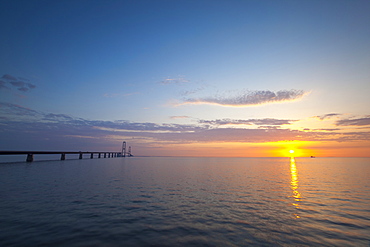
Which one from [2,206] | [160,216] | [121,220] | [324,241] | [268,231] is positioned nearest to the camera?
[324,241]

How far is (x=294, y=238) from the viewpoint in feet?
29.2

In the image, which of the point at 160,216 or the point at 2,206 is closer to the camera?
the point at 160,216

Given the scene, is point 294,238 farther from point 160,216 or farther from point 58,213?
point 58,213

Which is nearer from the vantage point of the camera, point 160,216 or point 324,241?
point 324,241

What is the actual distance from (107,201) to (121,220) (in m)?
5.19

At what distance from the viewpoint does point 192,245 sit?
309 inches

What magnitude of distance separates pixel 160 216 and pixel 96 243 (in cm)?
468

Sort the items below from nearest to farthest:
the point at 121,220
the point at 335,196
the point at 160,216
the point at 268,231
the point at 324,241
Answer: the point at 324,241
the point at 268,231
the point at 121,220
the point at 160,216
the point at 335,196

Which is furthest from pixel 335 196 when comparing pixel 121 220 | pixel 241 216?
pixel 121 220

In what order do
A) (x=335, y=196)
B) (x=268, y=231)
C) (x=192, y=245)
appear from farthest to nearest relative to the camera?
(x=335, y=196), (x=268, y=231), (x=192, y=245)

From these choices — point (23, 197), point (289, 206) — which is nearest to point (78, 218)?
point (23, 197)

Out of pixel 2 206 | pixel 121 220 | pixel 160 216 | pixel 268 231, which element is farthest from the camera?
pixel 2 206

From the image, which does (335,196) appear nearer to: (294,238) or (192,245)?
(294,238)

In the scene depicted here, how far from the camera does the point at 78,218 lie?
11078 millimetres
